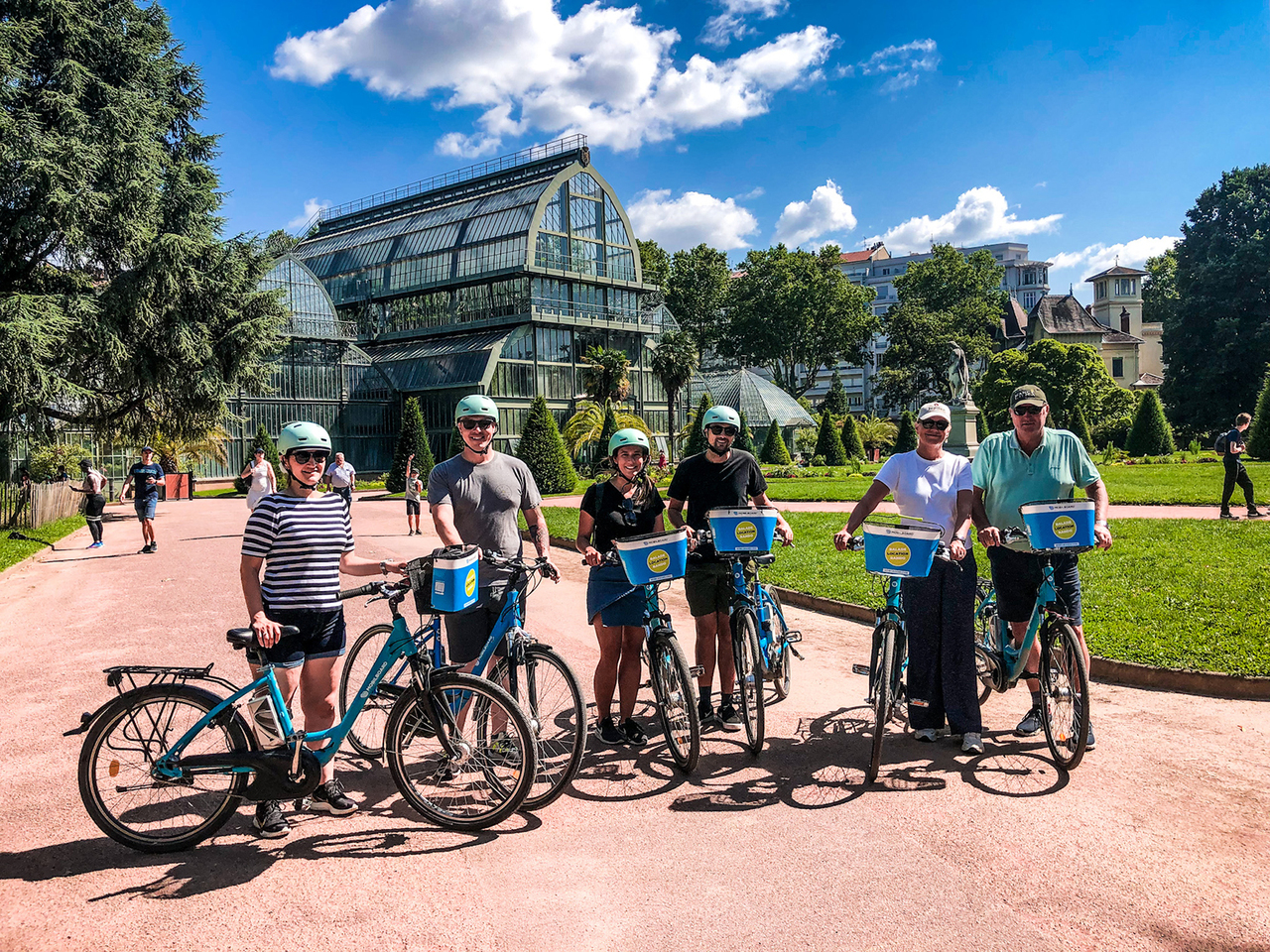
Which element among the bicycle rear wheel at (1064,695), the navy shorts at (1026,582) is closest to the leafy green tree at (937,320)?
the navy shorts at (1026,582)

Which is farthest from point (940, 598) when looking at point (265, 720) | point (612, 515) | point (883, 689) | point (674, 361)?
point (674, 361)

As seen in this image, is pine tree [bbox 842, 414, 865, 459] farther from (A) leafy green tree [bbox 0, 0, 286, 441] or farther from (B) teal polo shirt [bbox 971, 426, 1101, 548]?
(B) teal polo shirt [bbox 971, 426, 1101, 548]

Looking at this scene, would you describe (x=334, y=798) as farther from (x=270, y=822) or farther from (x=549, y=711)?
(x=549, y=711)

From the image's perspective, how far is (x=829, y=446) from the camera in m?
46.8

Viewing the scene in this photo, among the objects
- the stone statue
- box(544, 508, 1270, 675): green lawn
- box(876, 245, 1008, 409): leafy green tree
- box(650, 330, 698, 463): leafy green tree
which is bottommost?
box(544, 508, 1270, 675): green lawn

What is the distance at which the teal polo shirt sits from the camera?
5.23m

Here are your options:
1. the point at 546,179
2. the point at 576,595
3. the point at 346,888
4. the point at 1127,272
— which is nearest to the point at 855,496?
the point at 576,595

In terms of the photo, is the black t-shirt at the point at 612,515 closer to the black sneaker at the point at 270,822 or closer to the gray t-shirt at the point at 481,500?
the gray t-shirt at the point at 481,500

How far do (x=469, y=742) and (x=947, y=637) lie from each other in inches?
108

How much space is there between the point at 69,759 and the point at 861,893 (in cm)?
463

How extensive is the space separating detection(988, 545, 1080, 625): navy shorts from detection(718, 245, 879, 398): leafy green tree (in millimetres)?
68791

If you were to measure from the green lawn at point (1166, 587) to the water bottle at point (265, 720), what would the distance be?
6074mm

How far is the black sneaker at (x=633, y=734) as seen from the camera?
17.5 feet

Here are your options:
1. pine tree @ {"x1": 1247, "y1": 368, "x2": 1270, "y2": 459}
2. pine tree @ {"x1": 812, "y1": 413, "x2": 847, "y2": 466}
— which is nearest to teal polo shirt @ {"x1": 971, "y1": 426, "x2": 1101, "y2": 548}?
pine tree @ {"x1": 1247, "y1": 368, "x2": 1270, "y2": 459}
